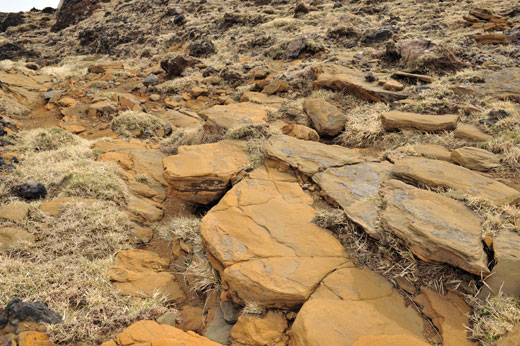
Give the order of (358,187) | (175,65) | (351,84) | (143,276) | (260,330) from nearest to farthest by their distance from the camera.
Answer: (260,330), (143,276), (358,187), (351,84), (175,65)

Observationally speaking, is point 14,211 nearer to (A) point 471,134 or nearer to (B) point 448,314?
(B) point 448,314

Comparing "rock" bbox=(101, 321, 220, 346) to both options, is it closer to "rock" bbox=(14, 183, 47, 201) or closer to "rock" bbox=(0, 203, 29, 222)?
"rock" bbox=(0, 203, 29, 222)

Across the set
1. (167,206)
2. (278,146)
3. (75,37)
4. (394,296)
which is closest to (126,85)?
(167,206)

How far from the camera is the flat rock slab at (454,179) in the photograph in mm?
3369

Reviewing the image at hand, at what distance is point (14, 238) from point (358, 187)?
4.50 meters

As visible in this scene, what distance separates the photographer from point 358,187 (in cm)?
400

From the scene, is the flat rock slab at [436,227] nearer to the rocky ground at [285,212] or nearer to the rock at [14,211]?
the rocky ground at [285,212]

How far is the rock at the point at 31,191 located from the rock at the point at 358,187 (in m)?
4.37

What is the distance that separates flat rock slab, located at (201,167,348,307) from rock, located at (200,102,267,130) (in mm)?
2355

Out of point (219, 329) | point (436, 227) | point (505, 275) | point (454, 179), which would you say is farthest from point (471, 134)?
point (219, 329)

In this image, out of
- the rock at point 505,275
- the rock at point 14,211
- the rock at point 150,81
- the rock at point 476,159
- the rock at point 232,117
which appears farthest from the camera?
the rock at point 150,81

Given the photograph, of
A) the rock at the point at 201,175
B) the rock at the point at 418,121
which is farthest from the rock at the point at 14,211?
the rock at the point at 418,121

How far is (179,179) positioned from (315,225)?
216cm

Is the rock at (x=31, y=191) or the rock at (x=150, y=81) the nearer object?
the rock at (x=31, y=191)
